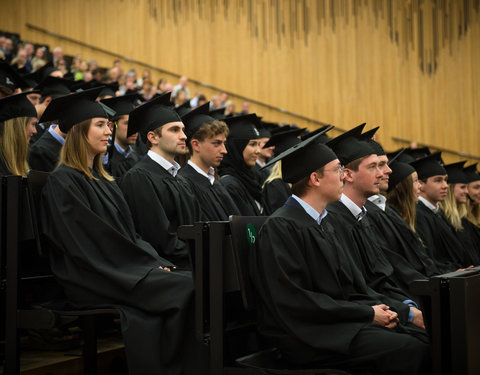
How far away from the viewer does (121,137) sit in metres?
5.87

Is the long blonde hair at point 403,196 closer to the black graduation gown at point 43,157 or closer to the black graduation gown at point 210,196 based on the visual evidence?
the black graduation gown at point 210,196

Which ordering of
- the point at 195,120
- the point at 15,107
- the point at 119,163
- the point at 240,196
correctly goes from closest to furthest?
the point at 15,107 → the point at 195,120 → the point at 240,196 → the point at 119,163

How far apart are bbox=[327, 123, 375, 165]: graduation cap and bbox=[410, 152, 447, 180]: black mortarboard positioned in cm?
190

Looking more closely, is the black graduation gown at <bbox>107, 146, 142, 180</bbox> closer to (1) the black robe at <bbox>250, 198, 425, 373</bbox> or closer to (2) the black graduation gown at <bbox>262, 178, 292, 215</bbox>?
(2) the black graduation gown at <bbox>262, 178, 292, 215</bbox>

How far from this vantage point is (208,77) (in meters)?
15.0

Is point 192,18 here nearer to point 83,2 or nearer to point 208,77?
point 208,77

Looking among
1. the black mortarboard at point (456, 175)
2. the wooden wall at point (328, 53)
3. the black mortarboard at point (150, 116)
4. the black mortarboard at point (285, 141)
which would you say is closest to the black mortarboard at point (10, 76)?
the black mortarboard at point (150, 116)

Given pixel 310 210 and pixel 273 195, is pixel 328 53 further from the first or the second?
pixel 310 210

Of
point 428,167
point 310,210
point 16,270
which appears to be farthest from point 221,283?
point 428,167

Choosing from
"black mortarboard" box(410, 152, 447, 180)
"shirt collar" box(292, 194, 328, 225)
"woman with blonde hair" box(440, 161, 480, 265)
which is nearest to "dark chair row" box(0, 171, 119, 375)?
"shirt collar" box(292, 194, 328, 225)

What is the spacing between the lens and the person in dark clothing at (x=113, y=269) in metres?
3.18

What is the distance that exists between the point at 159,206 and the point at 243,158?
6.17ft

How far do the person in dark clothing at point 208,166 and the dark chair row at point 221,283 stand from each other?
165 centimetres

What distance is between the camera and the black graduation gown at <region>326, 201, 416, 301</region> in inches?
140
